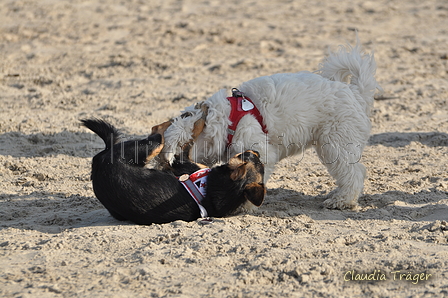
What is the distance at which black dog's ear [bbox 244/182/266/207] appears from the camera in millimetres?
4383

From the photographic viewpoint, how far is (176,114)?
774 centimetres

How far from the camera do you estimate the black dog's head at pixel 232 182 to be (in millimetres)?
4516

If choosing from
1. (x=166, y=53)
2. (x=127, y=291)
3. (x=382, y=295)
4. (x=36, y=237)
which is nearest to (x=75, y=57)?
(x=166, y=53)

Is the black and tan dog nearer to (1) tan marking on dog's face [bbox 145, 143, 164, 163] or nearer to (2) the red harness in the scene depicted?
(1) tan marking on dog's face [bbox 145, 143, 164, 163]

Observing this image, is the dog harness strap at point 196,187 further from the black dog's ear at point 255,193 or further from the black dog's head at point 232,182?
the black dog's ear at point 255,193

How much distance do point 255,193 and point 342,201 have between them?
1056 millimetres

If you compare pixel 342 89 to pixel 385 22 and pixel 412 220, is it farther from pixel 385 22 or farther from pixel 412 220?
pixel 385 22

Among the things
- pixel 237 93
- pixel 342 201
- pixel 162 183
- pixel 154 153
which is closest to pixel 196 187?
pixel 162 183

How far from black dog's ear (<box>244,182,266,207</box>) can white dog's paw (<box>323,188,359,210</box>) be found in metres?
0.95

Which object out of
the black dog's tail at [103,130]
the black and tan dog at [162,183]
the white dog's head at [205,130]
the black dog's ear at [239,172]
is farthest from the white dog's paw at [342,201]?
the black dog's tail at [103,130]

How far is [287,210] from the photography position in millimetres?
4867

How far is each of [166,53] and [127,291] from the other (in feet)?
24.8

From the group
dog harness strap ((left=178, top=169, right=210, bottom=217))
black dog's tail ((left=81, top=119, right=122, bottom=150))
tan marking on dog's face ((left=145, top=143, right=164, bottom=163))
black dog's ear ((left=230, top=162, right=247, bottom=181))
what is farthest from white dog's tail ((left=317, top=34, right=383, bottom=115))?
black dog's tail ((left=81, top=119, right=122, bottom=150))

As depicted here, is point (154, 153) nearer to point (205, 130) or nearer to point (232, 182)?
point (205, 130)
